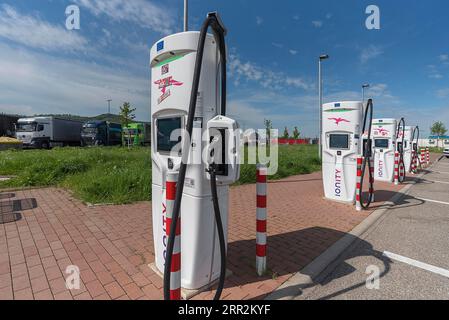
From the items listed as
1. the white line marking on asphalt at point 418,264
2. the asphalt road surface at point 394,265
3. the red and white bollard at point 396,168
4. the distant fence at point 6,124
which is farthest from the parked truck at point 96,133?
the white line marking on asphalt at point 418,264

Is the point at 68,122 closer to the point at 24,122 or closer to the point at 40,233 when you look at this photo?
the point at 24,122

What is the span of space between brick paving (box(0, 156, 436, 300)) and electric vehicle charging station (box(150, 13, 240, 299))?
477 mm

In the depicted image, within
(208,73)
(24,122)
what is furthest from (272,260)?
(24,122)

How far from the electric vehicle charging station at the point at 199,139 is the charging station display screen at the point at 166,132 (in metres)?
0.01

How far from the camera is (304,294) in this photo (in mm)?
2643

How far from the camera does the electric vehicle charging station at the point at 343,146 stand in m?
6.27

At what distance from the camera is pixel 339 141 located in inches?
259

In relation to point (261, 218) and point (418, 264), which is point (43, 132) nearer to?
point (261, 218)

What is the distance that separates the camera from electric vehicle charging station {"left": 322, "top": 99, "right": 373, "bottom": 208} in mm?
6266

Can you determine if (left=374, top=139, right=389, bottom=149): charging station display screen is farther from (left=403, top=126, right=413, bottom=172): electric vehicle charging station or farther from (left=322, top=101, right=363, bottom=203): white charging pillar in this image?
(left=322, top=101, right=363, bottom=203): white charging pillar

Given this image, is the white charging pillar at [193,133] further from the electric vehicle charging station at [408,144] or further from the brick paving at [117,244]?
the electric vehicle charging station at [408,144]
